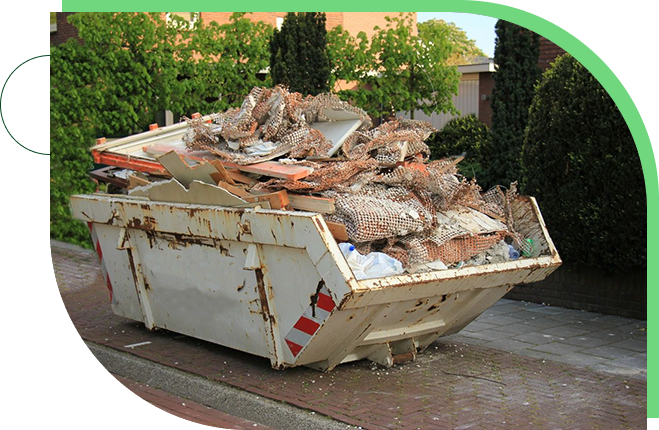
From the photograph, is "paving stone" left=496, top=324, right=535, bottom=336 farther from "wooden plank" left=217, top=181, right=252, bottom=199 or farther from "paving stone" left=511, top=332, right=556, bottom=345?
"wooden plank" left=217, top=181, right=252, bottom=199

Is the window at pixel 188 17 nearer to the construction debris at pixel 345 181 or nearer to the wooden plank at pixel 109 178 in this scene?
the wooden plank at pixel 109 178

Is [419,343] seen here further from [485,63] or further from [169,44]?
[485,63]

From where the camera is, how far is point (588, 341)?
636cm

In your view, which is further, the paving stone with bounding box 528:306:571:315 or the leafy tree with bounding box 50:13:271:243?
the leafy tree with bounding box 50:13:271:243

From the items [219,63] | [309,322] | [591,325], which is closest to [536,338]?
[591,325]

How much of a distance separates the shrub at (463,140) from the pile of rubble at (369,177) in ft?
15.0

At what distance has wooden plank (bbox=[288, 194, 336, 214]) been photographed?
4883 millimetres

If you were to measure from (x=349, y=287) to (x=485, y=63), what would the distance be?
471 inches

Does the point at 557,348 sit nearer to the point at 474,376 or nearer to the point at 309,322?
the point at 474,376

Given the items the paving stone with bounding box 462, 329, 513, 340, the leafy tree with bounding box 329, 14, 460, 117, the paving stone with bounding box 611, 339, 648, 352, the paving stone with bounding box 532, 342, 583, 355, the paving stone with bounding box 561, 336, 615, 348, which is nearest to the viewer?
the paving stone with bounding box 532, 342, 583, 355

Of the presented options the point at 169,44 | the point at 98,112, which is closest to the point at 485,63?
the point at 169,44

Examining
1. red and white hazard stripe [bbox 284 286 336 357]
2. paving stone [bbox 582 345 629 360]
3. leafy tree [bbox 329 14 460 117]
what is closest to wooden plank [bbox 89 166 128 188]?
red and white hazard stripe [bbox 284 286 336 357]

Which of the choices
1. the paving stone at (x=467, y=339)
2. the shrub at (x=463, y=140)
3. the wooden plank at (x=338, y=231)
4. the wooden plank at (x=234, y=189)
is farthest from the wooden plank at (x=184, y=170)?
the shrub at (x=463, y=140)

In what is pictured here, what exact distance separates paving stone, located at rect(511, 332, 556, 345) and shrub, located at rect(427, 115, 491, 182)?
13.3 feet
